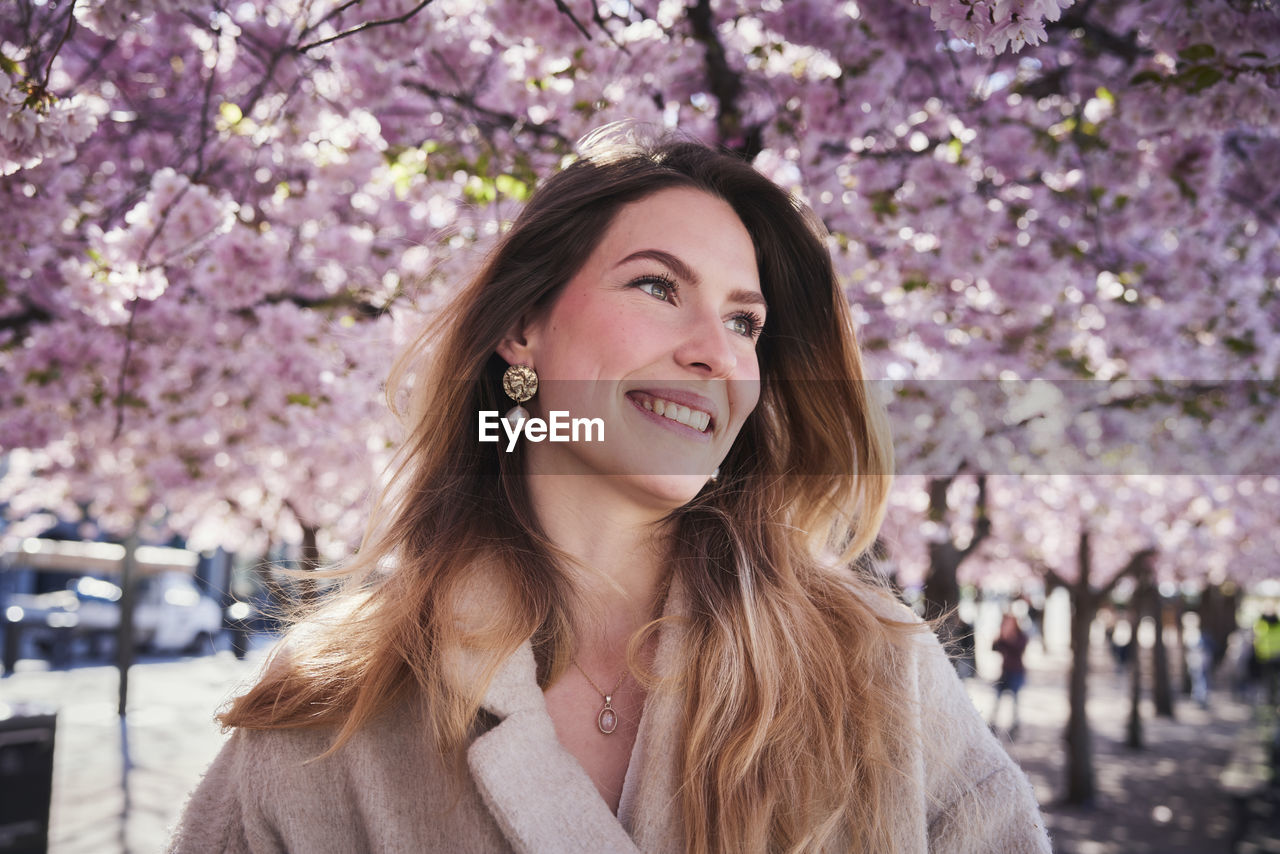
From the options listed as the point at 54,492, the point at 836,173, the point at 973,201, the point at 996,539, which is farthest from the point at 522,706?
the point at 996,539

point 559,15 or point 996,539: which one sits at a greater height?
point 559,15

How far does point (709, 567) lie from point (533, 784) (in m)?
0.65

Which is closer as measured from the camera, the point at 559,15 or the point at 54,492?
the point at 559,15

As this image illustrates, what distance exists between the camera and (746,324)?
2311 mm

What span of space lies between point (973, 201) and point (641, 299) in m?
4.64

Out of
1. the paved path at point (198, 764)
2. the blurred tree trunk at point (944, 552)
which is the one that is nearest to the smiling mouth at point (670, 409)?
the paved path at point (198, 764)

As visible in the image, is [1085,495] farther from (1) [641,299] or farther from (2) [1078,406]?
(1) [641,299]

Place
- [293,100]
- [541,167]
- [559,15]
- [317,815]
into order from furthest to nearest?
1. [541,167]
2. [293,100]
3. [559,15]
4. [317,815]

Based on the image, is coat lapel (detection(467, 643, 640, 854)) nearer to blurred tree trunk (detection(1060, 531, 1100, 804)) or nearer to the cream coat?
the cream coat

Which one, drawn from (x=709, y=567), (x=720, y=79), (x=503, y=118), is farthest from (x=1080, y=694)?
(x=709, y=567)

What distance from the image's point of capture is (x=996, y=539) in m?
17.8

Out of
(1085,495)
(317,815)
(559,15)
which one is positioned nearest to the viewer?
(317,815)

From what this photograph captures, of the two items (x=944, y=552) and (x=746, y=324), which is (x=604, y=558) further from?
(x=944, y=552)

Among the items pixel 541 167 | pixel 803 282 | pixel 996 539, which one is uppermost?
pixel 541 167
